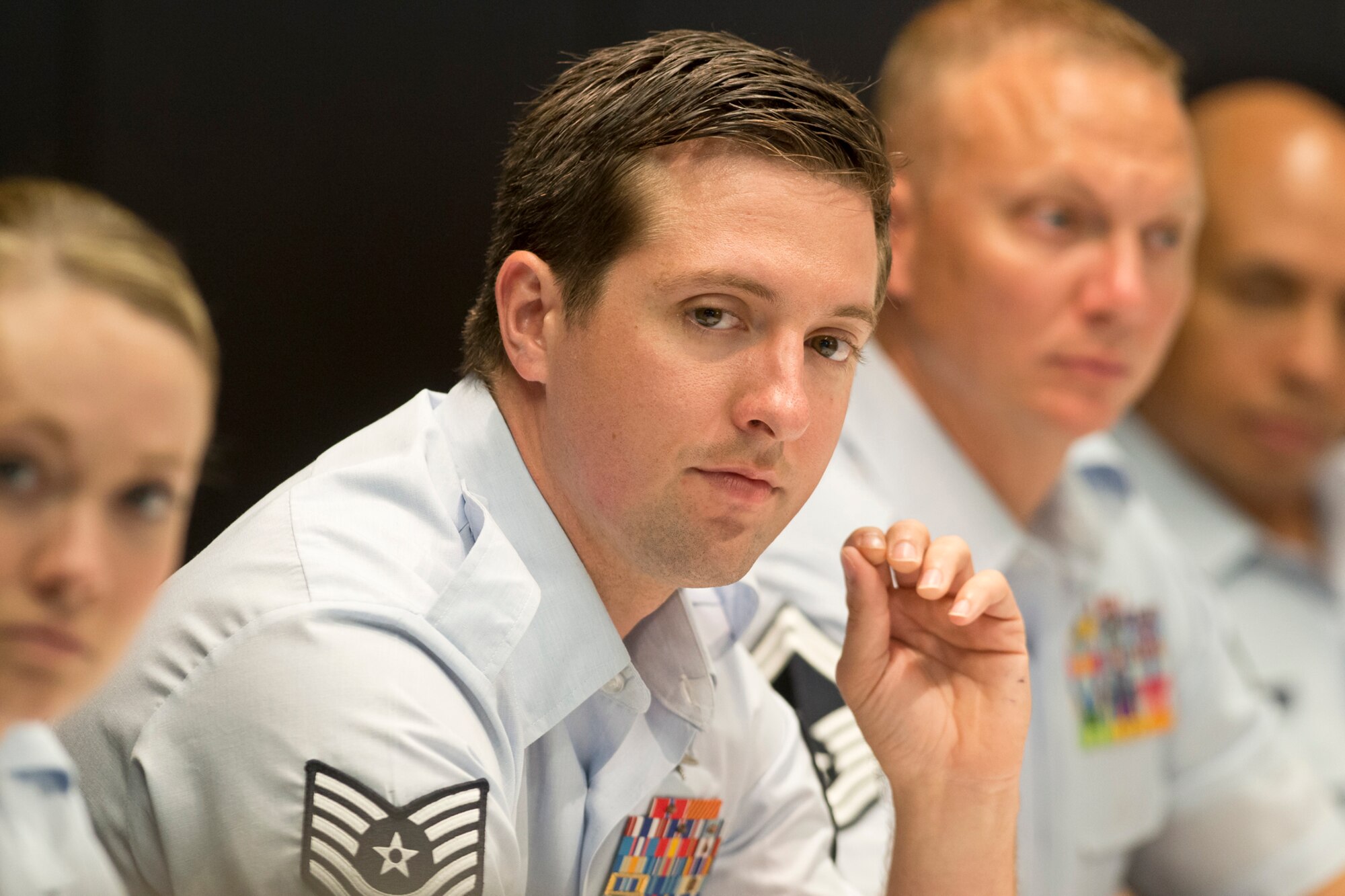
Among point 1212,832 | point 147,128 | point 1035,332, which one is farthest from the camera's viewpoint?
point 1212,832

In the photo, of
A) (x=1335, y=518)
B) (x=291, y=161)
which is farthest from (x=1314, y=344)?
(x=291, y=161)

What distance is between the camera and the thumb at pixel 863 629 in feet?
3.69

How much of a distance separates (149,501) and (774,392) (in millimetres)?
395

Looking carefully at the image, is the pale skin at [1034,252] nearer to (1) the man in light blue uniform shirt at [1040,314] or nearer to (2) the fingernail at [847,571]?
(1) the man in light blue uniform shirt at [1040,314]

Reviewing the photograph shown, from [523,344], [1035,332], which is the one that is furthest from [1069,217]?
[523,344]

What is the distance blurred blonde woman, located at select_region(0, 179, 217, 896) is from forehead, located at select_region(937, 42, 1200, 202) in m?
0.97

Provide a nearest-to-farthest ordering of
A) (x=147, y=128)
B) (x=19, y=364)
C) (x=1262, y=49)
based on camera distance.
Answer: (x=19, y=364), (x=147, y=128), (x=1262, y=49)

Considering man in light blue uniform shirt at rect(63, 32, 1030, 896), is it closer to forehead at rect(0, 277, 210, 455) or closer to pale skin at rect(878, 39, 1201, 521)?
forehead at rect(0, 277, 210, 455)

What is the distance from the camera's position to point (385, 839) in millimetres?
886

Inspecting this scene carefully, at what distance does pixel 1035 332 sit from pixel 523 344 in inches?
28.5

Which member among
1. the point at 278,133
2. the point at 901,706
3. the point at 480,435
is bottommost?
the point at 901,706

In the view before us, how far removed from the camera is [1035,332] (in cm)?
154

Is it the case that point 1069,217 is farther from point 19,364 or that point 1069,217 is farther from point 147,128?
point 19,364

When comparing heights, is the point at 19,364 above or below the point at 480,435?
above
